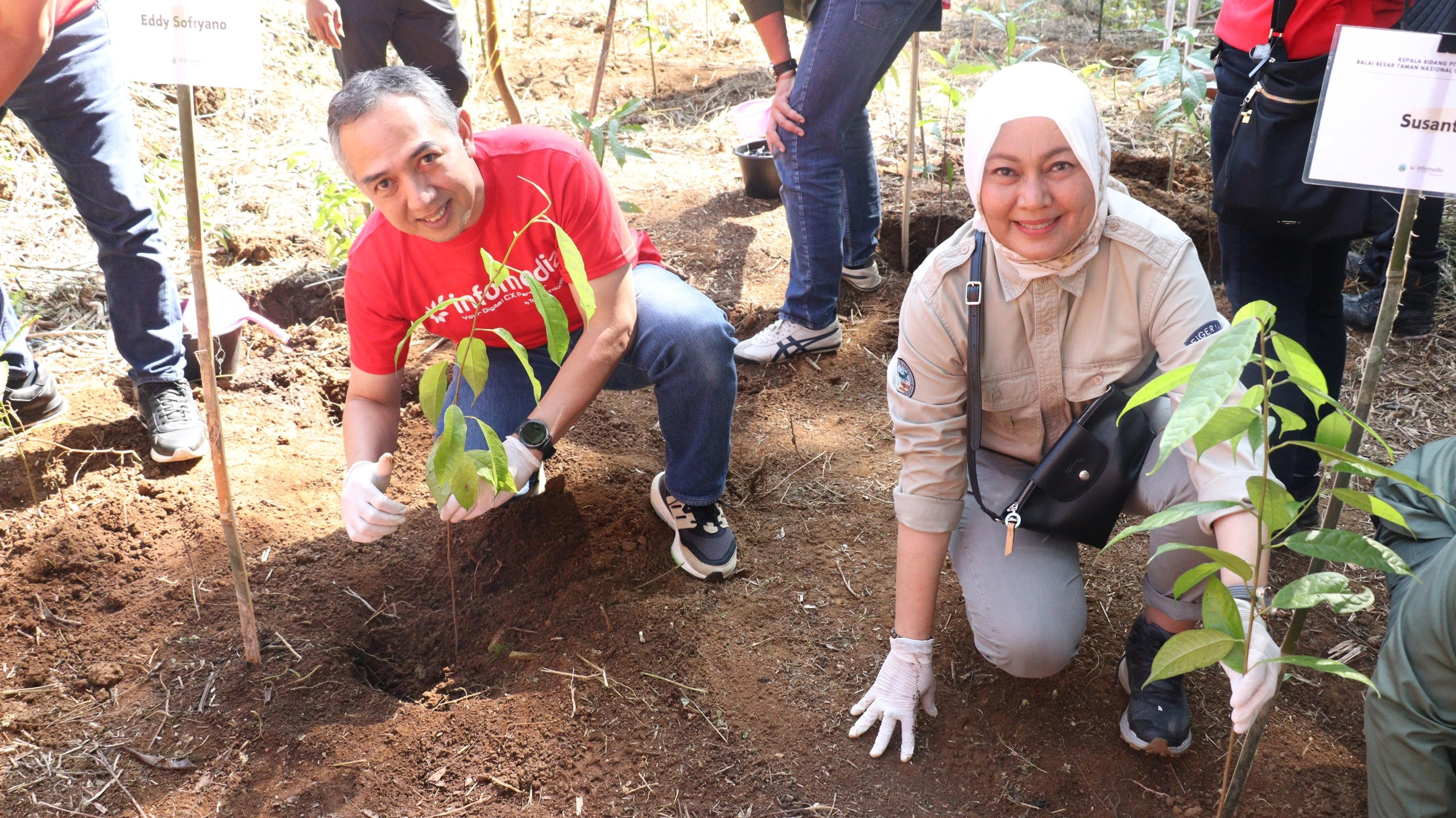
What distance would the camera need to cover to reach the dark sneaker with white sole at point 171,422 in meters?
2.25

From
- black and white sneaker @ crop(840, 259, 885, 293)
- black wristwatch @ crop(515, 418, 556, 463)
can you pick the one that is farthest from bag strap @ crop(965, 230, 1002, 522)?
black and white sneaker @ crop(840, 259, 885, 293)

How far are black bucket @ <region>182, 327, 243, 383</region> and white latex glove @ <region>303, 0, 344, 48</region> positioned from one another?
31.8 inches

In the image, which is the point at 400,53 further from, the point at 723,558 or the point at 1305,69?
the point at 1305,69

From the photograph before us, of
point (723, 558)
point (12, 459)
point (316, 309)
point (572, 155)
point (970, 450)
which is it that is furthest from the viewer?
point (316, 309)

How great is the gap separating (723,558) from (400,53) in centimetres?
200

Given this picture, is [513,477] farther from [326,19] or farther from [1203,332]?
[326,19]

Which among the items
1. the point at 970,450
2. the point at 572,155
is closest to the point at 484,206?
the point at 572,155

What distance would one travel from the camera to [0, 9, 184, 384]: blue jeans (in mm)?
2078

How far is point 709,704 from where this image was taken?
172cm

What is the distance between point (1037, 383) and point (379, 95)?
3.96 feet

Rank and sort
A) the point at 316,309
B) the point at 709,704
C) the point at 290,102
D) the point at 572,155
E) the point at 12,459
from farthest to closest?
the point at 290,102 < the point at 316,309 < the point at 12,459 < the point at 572,155 < the point at 709,704

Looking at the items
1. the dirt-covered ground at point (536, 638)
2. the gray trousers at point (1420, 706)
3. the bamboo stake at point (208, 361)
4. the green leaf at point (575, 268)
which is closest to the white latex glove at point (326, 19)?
the dirt-covered ground at point (536, 638)

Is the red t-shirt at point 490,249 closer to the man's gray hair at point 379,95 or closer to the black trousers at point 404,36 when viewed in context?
the man's gray hair at point 379,95

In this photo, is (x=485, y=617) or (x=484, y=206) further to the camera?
(x=485, y=617)
